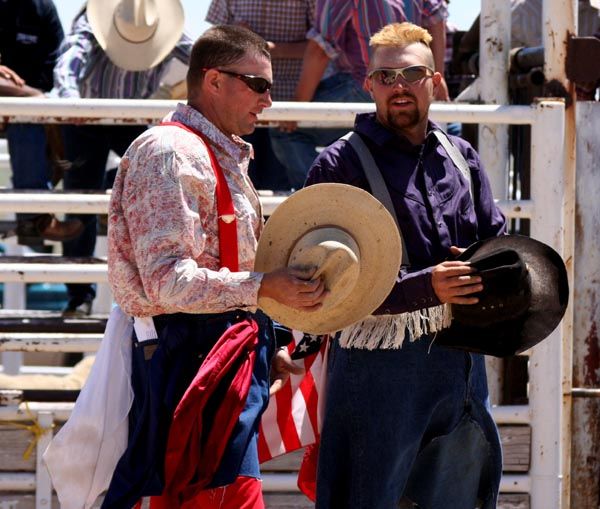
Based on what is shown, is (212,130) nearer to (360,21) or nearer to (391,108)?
(391,108)

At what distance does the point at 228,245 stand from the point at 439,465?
38.8 inches

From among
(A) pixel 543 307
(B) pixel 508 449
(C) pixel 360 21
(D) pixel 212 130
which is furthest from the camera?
(C) pixel 360 21

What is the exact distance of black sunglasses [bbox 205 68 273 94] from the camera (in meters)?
3.72

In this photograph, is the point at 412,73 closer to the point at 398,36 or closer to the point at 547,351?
the point at 398,36

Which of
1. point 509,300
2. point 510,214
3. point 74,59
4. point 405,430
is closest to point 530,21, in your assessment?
point 510,214

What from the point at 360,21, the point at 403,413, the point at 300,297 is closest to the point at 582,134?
the point at 360,21

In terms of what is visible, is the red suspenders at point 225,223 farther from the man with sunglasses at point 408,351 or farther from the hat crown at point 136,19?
the hat crown at point 136,19

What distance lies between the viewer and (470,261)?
3.75 m

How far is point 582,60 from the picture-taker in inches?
198

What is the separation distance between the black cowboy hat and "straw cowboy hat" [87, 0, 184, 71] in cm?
256

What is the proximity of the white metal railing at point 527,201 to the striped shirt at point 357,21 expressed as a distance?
2.15 feet

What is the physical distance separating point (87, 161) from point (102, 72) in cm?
43

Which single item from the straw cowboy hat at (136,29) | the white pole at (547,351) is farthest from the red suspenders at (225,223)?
the straw cowboy hat at (136,29)

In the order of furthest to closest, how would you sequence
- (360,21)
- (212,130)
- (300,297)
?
1. (360,21)
2. (212,130)
3. (300,297)
